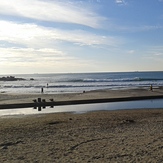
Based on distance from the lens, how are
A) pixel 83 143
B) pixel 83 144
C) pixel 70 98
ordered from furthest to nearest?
pixel 70 98 < pixel 83 143 < pixel 83 144

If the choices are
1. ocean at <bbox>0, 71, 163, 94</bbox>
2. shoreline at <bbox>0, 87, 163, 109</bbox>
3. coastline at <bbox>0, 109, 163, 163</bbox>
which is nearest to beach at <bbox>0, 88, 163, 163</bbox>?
coastline at <bbox>0, 109, 163, 163</bbox>

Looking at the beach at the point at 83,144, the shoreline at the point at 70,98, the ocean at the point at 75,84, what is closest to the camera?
the beach at the point at 83,144

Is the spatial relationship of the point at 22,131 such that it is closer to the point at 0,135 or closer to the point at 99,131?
the point at 0,135

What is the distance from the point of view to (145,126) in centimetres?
1043

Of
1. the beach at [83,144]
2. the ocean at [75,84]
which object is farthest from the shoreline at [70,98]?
the ocean at [75,84]

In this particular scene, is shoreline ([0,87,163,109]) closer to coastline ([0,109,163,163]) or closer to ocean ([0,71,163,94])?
coastline ([0,109,163,163])

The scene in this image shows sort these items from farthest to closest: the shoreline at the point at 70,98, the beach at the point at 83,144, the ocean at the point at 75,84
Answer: the ocean at the point at 75,84
the shoreline at the point at 70,98
the beach at the point at 83,144

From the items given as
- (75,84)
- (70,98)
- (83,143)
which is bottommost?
(70,98)

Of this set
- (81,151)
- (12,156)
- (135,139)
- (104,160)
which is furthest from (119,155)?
(12,156)

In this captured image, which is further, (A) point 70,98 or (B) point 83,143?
(A) point 70,98

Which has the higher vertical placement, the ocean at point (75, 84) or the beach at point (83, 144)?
the ocean at point (75, 84)

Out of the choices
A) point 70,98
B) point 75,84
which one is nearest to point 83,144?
point 70,98

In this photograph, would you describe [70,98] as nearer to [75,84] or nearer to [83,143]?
[83,143]

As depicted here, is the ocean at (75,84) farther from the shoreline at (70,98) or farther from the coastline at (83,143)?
the coastline at (83,143)
